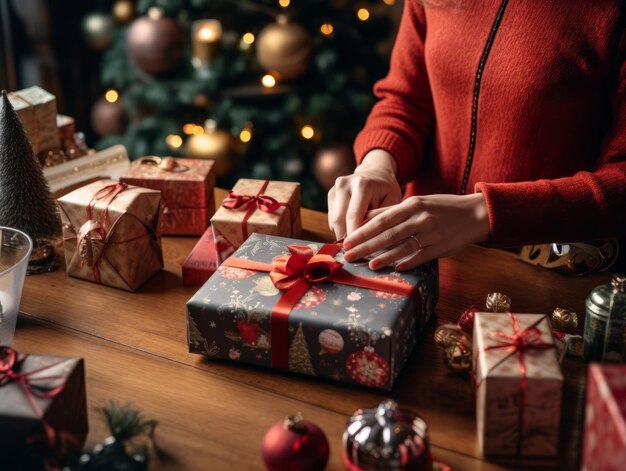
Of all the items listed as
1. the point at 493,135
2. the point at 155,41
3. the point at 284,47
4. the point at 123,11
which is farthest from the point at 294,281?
the point at 123,11

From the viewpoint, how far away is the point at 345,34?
2.95 m

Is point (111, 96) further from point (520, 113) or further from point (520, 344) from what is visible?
point (520, 344)

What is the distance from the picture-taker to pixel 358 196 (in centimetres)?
136

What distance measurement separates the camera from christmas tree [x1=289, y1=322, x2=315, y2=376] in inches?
42.1

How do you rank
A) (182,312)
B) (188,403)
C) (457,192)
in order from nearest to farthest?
(188,403), (182,312), (457,192)

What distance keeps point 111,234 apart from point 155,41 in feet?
6.17

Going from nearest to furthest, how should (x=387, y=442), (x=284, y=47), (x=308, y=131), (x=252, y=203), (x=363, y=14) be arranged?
(x=387, y=442) < (x=252, y=203) < (x=284, y=47) < (x=363, y=14) < (x=308, y=131)

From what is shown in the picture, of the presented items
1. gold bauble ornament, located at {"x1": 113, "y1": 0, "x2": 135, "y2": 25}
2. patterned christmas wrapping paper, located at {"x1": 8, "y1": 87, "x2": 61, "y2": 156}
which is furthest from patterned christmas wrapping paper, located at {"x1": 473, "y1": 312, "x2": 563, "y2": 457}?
gold bauble ornament, located at {"x1": 113, "y1": 0, "x2": 135, "y2": 25}

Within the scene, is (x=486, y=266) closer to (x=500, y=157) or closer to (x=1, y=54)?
(x=500, y=157)

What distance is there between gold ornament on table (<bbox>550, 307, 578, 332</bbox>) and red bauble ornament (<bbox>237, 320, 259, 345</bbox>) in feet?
1.60

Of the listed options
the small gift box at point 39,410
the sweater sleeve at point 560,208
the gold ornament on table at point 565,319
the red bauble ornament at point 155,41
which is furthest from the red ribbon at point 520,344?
the red bauble ornament at point 155,41

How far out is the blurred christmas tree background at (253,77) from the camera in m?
2.95

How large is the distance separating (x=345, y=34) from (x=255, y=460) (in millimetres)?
2316

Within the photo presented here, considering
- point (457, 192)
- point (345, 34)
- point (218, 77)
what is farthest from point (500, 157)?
point (218, 77)
